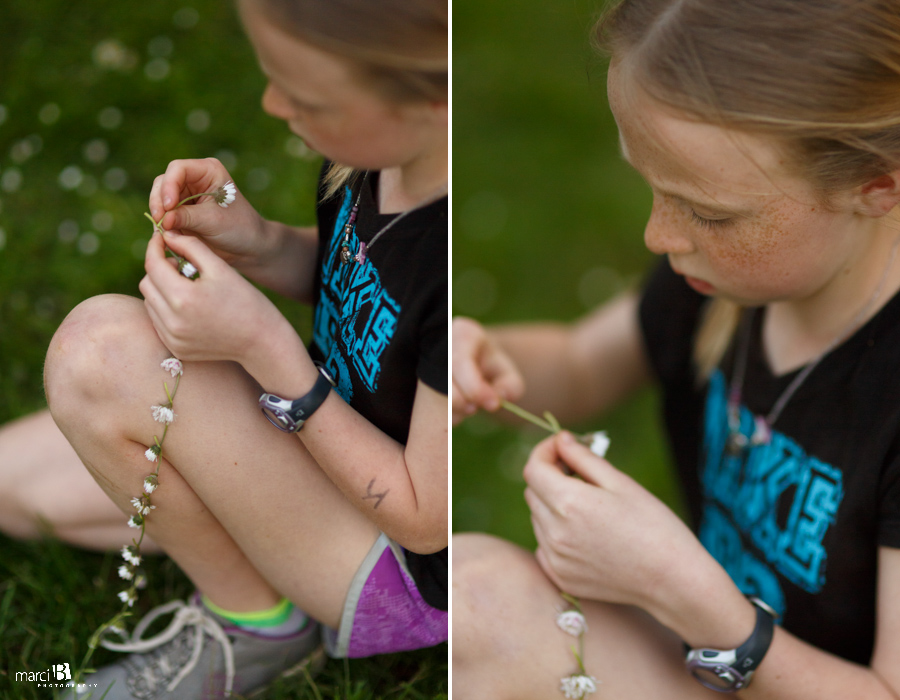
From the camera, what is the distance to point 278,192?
1.71 meters

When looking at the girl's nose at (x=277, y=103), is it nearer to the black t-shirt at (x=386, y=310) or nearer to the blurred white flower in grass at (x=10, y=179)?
the black t-shirt at (x=386, y=310)

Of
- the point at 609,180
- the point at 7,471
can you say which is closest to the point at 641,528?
the point at 7,471

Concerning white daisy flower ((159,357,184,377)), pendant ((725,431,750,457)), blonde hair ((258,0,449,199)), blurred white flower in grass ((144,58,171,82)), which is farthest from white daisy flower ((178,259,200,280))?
blurred white flower in grass ((144,58,171,82))

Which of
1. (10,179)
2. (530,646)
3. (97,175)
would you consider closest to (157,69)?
(97,175)

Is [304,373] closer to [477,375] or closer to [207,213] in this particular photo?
[207,213]

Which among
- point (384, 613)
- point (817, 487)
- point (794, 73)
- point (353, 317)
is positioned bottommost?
point (384, 613)

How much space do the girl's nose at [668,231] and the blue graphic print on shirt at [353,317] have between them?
1.28ft

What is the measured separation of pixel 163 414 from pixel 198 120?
1.04 meters

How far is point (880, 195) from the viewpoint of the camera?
1081 millimetres

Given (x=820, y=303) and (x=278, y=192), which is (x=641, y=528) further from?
(x=278, y=192)

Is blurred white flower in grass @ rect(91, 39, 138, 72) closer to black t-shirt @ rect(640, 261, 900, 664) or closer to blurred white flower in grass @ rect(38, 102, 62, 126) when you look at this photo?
blurred white flower in grass @ rect(38, 102, 62, 126)

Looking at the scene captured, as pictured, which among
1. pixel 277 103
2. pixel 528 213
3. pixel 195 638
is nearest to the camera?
pixel 277 103

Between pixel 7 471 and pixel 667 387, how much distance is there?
1.27 metres

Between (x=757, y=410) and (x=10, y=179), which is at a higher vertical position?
(x=10, y=179)
